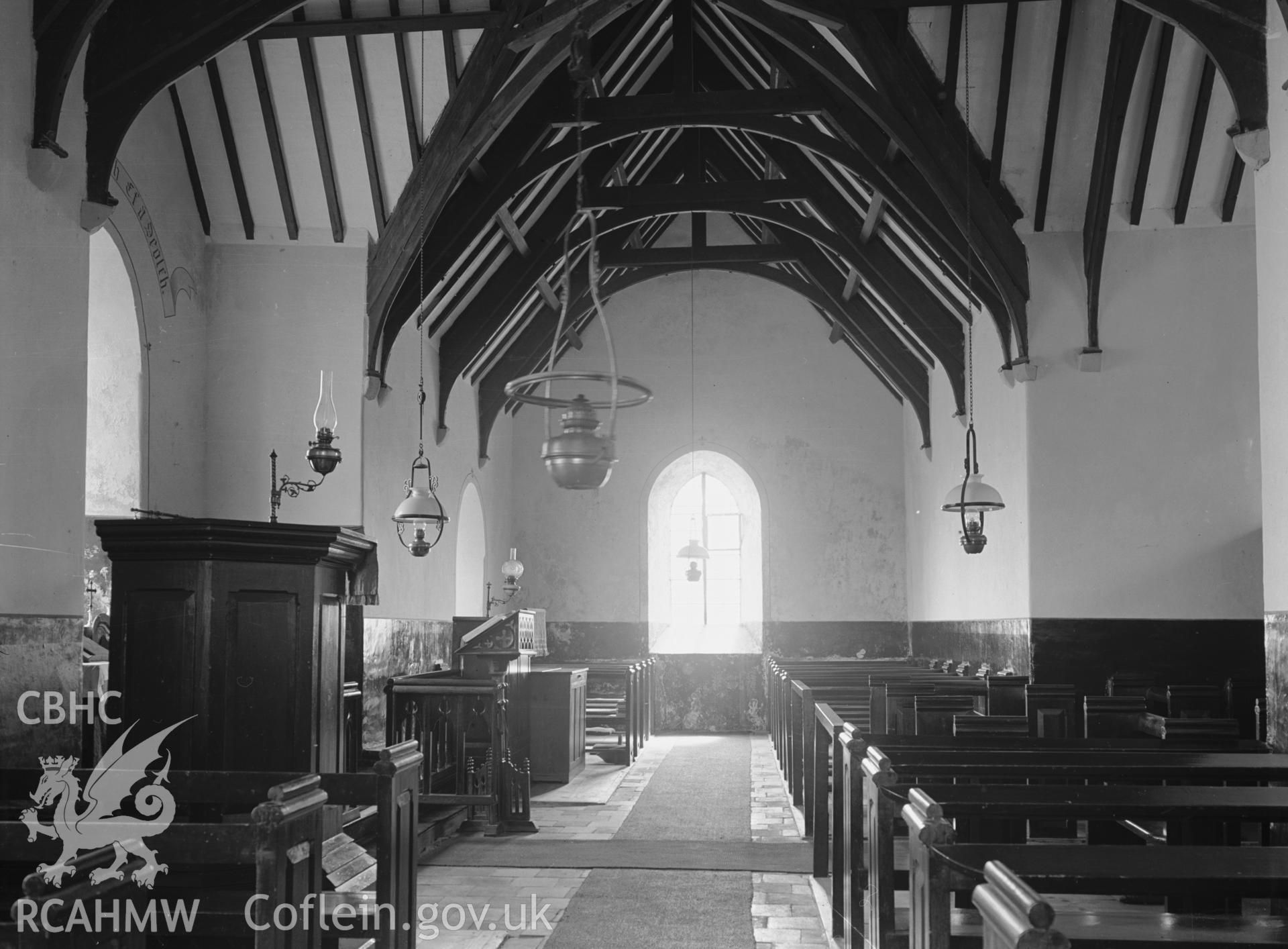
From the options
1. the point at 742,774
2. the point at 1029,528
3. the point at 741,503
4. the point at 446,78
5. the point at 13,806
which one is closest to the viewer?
the point at 13,806

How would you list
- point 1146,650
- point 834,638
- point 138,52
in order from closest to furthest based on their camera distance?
1. point 138,52
2. point 1146,650
3. point 834,638

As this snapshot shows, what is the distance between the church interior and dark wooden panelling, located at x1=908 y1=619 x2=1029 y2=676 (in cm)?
11

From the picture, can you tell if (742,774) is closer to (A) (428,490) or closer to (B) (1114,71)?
(A) (428,490)

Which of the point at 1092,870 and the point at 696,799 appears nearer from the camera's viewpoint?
the point at 1092,870

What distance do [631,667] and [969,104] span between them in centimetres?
584

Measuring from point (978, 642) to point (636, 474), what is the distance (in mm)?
5486

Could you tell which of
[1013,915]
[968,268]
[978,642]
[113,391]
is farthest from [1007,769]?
[978,642]

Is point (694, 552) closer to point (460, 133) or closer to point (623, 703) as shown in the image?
point (623, 703)

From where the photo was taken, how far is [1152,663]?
26.2 feet

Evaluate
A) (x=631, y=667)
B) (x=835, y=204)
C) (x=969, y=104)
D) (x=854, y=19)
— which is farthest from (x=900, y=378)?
(x=854, y=19)

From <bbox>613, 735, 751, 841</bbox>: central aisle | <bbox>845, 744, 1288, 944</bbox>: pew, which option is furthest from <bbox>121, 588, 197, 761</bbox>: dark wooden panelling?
<bbox>613, 735, 751, 841</bbox>: central aisle

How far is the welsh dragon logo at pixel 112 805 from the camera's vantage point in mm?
2598

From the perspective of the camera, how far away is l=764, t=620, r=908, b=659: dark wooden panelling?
1394 cm

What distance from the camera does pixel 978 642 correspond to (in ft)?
32.7
